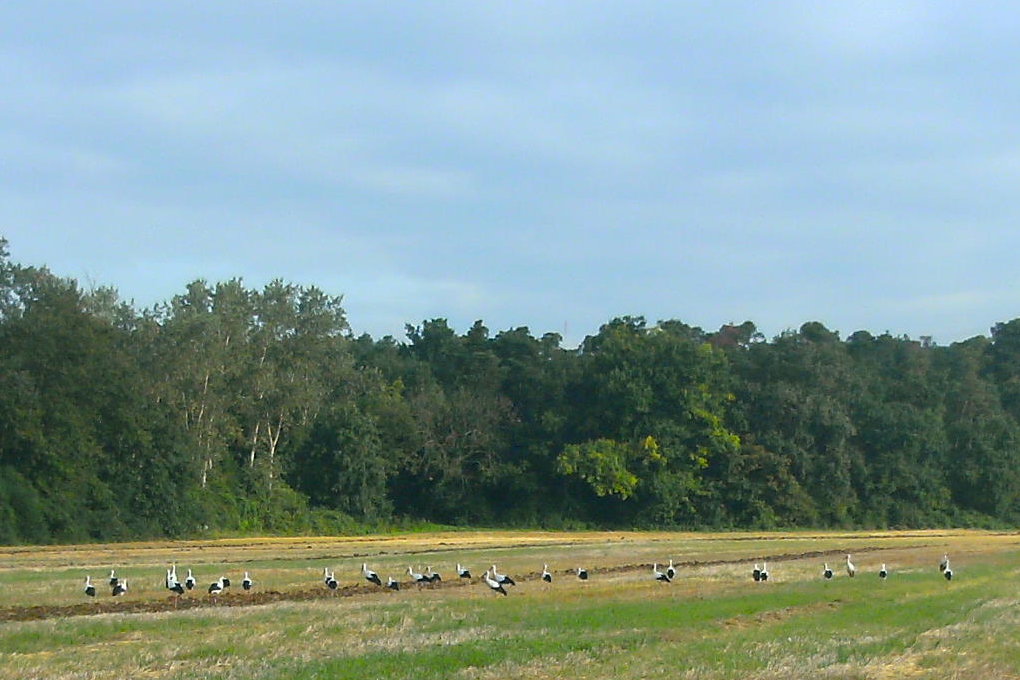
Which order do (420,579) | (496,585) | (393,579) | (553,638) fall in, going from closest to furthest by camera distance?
(553,638)
(496,585)
(420,579)
(393,579)

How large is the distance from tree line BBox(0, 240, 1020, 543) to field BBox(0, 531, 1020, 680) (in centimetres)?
2170

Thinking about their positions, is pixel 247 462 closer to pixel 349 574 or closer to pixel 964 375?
pixel 349 574

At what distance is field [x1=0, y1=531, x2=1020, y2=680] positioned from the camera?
15523 mm

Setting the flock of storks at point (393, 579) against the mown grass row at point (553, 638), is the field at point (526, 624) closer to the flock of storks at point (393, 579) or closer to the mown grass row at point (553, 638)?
the mown grass row at point (553, 638)

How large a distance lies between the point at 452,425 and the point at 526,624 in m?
59.5

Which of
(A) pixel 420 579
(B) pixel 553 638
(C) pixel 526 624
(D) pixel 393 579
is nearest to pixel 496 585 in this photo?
(A) pixel 420 579

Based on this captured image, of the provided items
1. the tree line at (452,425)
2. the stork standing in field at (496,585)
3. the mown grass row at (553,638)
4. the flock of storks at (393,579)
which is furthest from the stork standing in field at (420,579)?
the tree line at (452,425)

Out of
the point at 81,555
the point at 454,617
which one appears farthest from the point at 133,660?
the point at 81,555

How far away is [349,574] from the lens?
32.8 m

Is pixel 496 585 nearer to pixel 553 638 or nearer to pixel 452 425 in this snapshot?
pixel 553 638

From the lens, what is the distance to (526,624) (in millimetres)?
19938

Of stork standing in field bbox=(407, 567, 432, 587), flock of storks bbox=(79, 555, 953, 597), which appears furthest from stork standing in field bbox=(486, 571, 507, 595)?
stork standing in field bbox=(407, 567, 432, 587)

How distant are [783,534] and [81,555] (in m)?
40.0

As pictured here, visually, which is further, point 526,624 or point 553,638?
point 526,624
